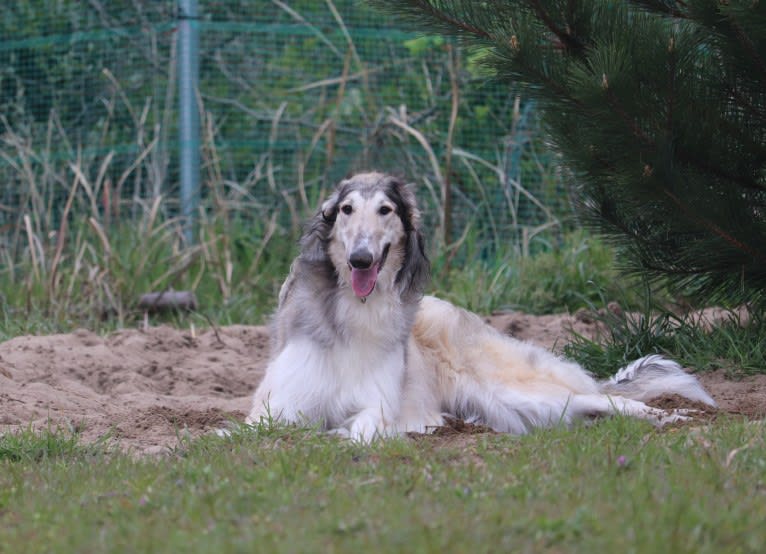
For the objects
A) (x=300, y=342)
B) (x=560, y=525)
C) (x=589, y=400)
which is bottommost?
(x=589, y=400)

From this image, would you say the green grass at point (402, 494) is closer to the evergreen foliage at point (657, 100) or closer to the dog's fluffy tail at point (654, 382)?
the dog's fluffy tail at point (654, 382)

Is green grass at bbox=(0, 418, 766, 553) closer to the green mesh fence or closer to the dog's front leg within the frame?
the dog's front leg

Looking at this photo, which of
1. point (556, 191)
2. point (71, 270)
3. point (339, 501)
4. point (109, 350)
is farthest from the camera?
point (556, 191)

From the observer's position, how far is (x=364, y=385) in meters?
5.44

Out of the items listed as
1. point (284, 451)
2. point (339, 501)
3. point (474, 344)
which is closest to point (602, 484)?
point (339, 501)

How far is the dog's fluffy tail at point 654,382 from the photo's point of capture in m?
5.87

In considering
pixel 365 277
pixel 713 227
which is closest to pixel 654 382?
pixel 713 227

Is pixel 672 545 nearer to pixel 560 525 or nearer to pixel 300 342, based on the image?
pixel 560 525

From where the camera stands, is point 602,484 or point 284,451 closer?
point 602,484

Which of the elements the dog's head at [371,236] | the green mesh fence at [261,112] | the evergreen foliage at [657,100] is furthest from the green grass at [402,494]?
the green mesh fence at [261,112]

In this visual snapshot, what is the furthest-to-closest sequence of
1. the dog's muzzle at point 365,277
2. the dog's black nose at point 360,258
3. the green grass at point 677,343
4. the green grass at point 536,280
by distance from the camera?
the green grass at point 536,280 → the green grass at point 677,343 → the dog's muzzle at point 365,277 → the dog's black nose at point 360,258

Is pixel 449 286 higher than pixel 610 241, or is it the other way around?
pixel 610 241

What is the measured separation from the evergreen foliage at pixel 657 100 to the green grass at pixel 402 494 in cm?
161

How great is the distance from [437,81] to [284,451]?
26.0 feet
